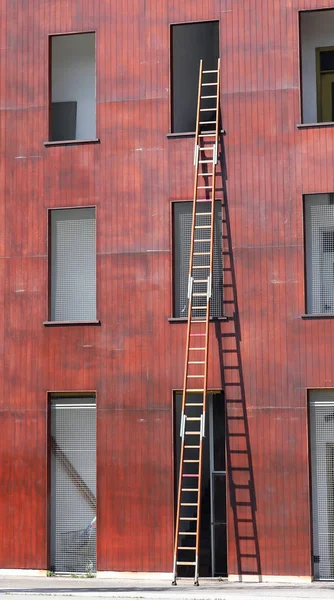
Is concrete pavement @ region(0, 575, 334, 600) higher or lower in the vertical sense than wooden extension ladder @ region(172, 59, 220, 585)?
lower

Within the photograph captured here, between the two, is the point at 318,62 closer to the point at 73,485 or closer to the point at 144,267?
the point at 144,267

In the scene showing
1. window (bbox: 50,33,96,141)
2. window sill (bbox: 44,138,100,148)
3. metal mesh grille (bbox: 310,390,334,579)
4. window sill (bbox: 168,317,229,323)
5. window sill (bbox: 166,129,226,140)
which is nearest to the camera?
metal mesh grille (bbox: 310,390,334,579)

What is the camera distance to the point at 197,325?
2294 cm

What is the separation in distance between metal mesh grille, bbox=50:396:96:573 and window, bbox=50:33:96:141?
580 cm

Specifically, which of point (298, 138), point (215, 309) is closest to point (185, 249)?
point (215, 309)

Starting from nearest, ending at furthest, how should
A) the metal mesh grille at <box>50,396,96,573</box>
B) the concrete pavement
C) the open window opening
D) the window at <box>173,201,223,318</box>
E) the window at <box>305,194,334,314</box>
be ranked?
the concrete pavement, the window at <box>305,194,334,314</box>, the window at <box>173,201,223,318</box>, the metal mesh grille at <box>50,396,96,573</box>, the open window opening

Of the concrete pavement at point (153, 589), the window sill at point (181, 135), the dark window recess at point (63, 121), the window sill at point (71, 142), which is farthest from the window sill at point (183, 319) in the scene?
the concrete pavement at point (153, 589)

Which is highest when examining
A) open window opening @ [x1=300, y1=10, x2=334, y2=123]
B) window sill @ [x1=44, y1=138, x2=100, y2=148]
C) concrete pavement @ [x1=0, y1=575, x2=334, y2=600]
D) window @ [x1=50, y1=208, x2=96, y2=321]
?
open window opening @ [x1=300, y1=10, x2=334, y2=123]

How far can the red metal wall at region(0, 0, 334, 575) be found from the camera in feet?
73.9

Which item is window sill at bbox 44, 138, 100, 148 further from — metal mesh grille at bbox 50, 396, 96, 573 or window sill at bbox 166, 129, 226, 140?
metal mesh grille at bbox 50, 396, 96, 573

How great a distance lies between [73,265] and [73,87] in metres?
3.94

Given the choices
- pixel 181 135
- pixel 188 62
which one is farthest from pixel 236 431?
pixel 188 62

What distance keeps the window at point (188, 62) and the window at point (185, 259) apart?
182cm

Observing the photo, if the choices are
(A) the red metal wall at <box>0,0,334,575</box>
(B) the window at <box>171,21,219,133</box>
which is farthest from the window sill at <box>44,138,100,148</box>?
(B) the window at <box>171,21,219,133</box>
